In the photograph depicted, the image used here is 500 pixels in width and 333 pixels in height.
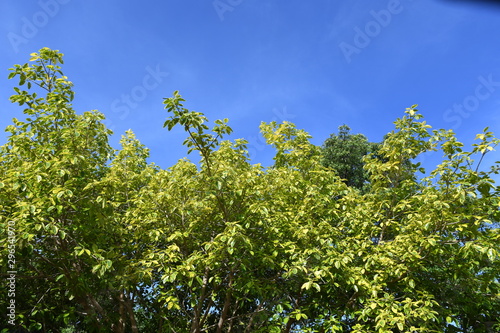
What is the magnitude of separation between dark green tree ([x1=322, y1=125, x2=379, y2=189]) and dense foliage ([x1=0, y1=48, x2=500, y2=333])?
11663 millimetres

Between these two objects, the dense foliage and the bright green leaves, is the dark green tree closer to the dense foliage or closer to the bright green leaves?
the dense foliage

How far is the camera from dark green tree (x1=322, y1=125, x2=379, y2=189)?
Answer: 62.9 ft

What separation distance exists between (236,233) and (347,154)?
15735mm

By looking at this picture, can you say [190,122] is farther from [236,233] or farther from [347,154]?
[347,154]

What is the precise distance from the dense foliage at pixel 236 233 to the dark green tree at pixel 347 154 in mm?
11663

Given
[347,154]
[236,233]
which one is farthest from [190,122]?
[347,154]

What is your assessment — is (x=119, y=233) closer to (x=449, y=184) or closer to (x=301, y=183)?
(x=301, y=183)

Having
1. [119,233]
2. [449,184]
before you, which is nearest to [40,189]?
[119,233]

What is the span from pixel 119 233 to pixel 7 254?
1726 mm

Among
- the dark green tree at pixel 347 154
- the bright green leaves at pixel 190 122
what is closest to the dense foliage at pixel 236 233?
the bright green leaves at pixel 190 122

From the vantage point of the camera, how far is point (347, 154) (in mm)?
19562

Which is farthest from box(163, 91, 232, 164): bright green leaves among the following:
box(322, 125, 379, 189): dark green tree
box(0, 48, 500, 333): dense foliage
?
box(322, 125, 379, 189): dark green tree

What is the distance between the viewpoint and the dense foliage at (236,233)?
5160 millimetres

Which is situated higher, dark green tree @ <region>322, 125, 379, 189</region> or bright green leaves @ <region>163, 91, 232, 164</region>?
dark green tree @ <region>322, 125, 379, 189</region>
